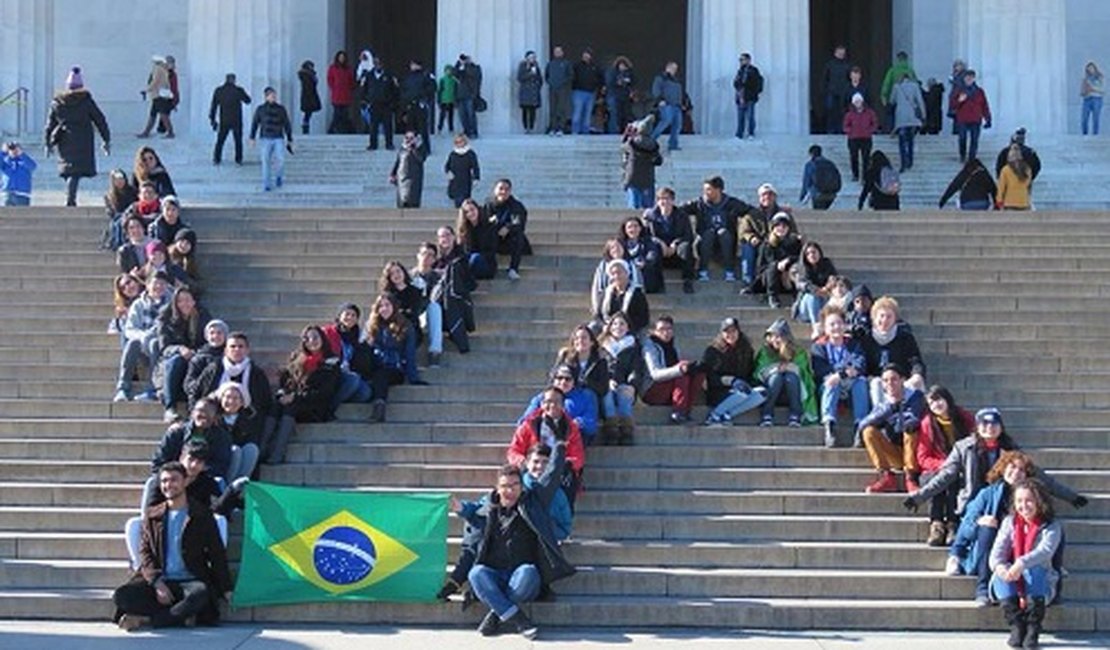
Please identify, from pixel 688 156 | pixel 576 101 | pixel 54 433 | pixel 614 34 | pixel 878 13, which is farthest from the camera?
pixel 614 34

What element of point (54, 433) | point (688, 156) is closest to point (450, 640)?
point (54, 433)

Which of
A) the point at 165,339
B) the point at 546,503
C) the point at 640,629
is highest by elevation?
the point at 165,339

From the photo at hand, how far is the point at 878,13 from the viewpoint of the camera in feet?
140

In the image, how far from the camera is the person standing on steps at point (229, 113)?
27906mm

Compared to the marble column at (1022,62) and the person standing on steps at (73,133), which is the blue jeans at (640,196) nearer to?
the person standing on steps at (73,133)

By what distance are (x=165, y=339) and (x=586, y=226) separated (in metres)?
6.61

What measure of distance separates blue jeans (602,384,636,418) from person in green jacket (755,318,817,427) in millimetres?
1312

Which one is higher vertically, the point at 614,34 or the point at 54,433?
the point at 614,34

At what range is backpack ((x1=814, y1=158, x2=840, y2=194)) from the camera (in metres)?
24.4

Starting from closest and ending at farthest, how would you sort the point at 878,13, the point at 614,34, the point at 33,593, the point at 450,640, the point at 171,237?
1. the point at 450,640
2. the point at 33,593
3. the point at 171,237
4. the point at 878,13
5. the point at 614,34

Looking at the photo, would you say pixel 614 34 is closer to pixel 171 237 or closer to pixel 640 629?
pixel 171 237

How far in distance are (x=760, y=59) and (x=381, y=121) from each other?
7161 mm

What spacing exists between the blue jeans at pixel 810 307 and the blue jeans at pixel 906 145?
1102 centimetres

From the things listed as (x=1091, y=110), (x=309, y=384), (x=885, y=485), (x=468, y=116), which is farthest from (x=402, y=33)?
(x=885, y=485)
